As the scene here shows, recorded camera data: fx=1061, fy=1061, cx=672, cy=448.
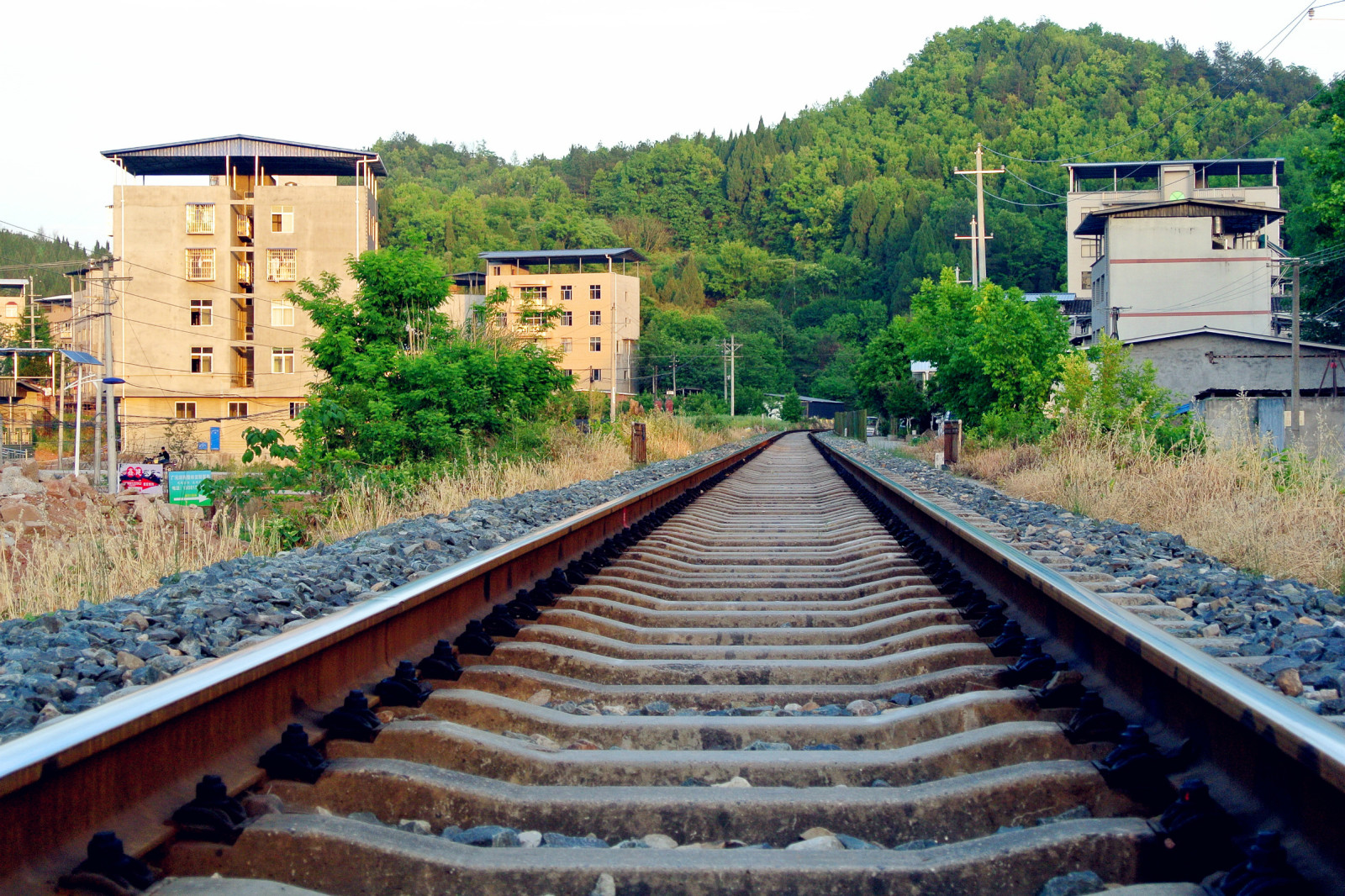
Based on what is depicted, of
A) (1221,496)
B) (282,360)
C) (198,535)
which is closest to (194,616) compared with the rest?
(198,535)

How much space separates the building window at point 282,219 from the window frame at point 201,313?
5.32 meters

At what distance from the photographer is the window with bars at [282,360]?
58.7 metres

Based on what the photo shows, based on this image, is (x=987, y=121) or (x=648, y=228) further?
(x=648, y=228)

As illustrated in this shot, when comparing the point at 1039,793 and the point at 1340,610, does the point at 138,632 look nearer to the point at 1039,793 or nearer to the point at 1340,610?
the point at 1039,793

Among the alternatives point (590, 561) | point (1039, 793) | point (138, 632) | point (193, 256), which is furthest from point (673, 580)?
point (193, 256)

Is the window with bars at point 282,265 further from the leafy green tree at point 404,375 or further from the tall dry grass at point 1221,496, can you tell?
the tall dry grass at point 1221,496

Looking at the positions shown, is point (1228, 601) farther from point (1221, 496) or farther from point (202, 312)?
point (202, 312)

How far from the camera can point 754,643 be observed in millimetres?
4469

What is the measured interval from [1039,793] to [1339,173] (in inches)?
1784

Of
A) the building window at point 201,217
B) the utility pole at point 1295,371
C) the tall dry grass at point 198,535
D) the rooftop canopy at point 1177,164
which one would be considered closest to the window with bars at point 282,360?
the building window at point 201,217

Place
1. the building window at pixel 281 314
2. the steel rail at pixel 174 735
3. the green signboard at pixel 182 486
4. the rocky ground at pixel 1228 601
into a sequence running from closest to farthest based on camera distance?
the steel rail at pixel 174 735, the rocky ground at pixel 1228 601, the green signboard at pixel 182 486, the building window at pixel 281 314

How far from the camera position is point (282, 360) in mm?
58781

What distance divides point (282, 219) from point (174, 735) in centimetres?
6118

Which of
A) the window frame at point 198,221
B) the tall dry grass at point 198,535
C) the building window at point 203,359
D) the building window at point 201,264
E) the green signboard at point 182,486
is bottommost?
the green signboard at point 182,486
